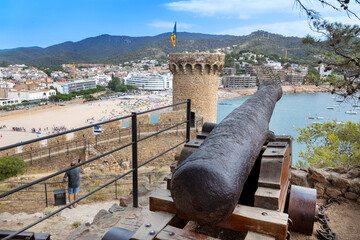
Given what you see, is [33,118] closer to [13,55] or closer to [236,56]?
[236,56]

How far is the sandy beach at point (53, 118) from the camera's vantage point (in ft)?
123

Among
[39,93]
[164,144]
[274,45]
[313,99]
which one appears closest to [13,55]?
[39,93]

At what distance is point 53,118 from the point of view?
47.9m

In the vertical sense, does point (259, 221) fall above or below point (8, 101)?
above

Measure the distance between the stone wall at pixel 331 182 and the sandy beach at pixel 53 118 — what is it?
35598 millimetres

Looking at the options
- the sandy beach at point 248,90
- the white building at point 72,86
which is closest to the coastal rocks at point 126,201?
the sandy beach at point 248,90

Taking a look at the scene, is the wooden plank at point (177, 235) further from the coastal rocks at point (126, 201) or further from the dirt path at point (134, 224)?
the coastal rocks at point (126, 201)

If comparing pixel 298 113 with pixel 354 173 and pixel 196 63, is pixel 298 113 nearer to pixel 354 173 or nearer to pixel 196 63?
pixel 196 63

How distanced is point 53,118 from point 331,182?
50.2 m

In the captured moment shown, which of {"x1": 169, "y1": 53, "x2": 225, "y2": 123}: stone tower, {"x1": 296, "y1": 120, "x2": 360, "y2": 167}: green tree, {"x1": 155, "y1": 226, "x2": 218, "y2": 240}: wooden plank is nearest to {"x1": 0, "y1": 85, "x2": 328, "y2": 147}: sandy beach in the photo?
{"x1": 169, "y1": 53, "x2": 225, "y2": 123}: stone tower

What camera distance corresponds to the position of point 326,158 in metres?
6.57

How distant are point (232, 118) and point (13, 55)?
221 metres

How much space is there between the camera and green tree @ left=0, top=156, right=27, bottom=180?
34.0 feet

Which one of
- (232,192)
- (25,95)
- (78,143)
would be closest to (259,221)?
(232,192)
